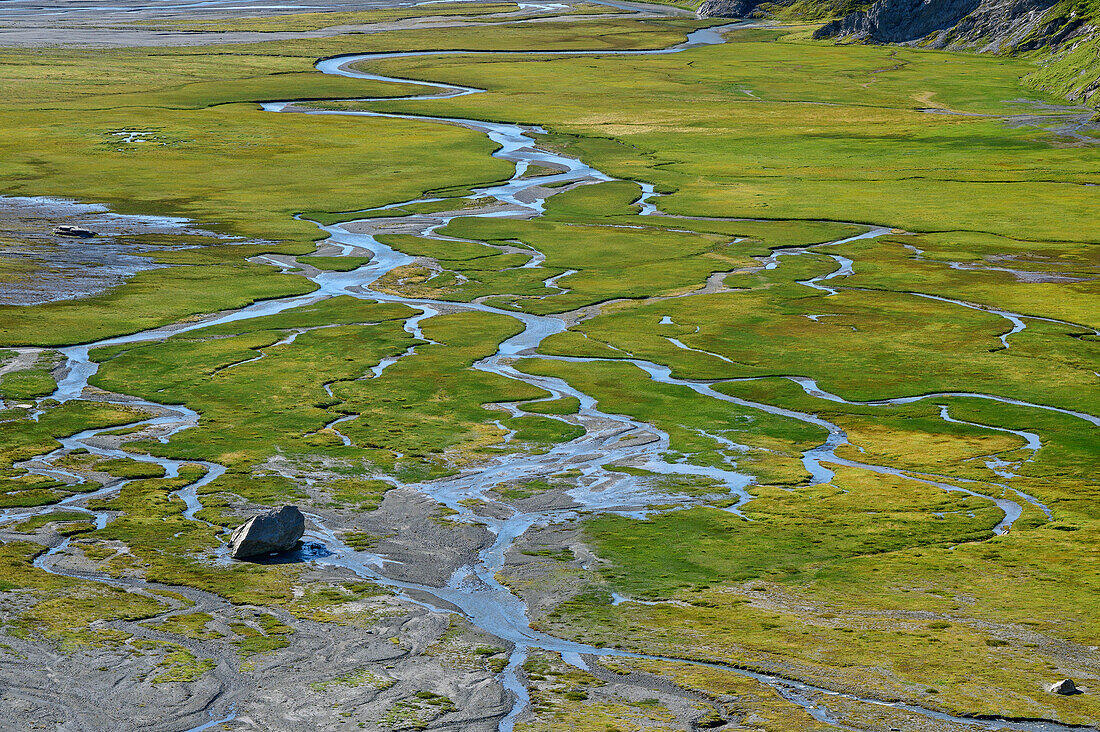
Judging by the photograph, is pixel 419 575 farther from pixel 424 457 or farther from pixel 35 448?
pixel 35 448

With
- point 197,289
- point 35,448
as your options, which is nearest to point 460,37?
point 197,289

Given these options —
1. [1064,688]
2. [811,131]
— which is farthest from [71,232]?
[811,131]

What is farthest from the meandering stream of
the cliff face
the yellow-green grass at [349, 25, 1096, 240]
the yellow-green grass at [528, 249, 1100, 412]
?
the cliff face

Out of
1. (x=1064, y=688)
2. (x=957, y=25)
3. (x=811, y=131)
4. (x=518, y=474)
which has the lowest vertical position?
(x=518, y=474)

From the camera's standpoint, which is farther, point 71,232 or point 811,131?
point 811,131

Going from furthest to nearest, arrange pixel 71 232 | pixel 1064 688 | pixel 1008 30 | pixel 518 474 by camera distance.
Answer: pixel 1008 30
pixel 71 232
pixel 518 474
pixel 1064 688

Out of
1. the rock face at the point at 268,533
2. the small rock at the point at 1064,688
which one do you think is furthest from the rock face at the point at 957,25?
the rock face at the point at 268,533

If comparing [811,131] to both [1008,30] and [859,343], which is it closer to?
[859,343]
